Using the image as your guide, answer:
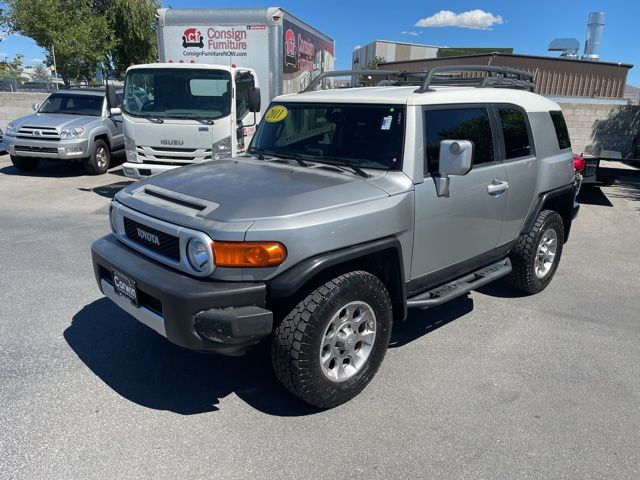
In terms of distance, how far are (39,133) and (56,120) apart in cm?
51

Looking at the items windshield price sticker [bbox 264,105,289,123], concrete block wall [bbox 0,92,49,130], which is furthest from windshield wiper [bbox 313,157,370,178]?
concrete block wall [bbox 0,92,49,130]

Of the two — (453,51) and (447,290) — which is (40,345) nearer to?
(447,290)

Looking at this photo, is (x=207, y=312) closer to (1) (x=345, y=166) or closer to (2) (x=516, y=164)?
(1) (x=345, y=166)

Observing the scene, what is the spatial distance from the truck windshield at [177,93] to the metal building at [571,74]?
27162mm

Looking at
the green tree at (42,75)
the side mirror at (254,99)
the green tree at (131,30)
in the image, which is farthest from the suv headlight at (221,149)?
the green tree at (42,75)

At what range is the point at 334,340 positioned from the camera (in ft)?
10.3

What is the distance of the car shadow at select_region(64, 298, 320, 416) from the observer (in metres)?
3.27

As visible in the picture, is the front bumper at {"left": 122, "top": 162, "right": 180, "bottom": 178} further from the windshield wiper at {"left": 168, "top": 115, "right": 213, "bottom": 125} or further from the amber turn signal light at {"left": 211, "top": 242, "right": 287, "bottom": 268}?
the amber turn signal light at {"left": 211, "top": 242, "right": 287, "bottom": 268}

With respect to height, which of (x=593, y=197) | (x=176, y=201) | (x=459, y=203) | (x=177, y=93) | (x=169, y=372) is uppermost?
(x=177, y=93)

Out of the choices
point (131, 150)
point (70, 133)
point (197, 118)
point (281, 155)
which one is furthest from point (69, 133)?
point (281, 155)

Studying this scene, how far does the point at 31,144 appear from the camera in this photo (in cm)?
1073

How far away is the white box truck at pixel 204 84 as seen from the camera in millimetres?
8211

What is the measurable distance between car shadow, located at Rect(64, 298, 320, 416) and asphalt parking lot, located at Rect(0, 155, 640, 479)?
0.01 m

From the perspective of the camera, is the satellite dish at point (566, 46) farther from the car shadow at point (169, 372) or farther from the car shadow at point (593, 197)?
the car shadow at point (169, 372)
